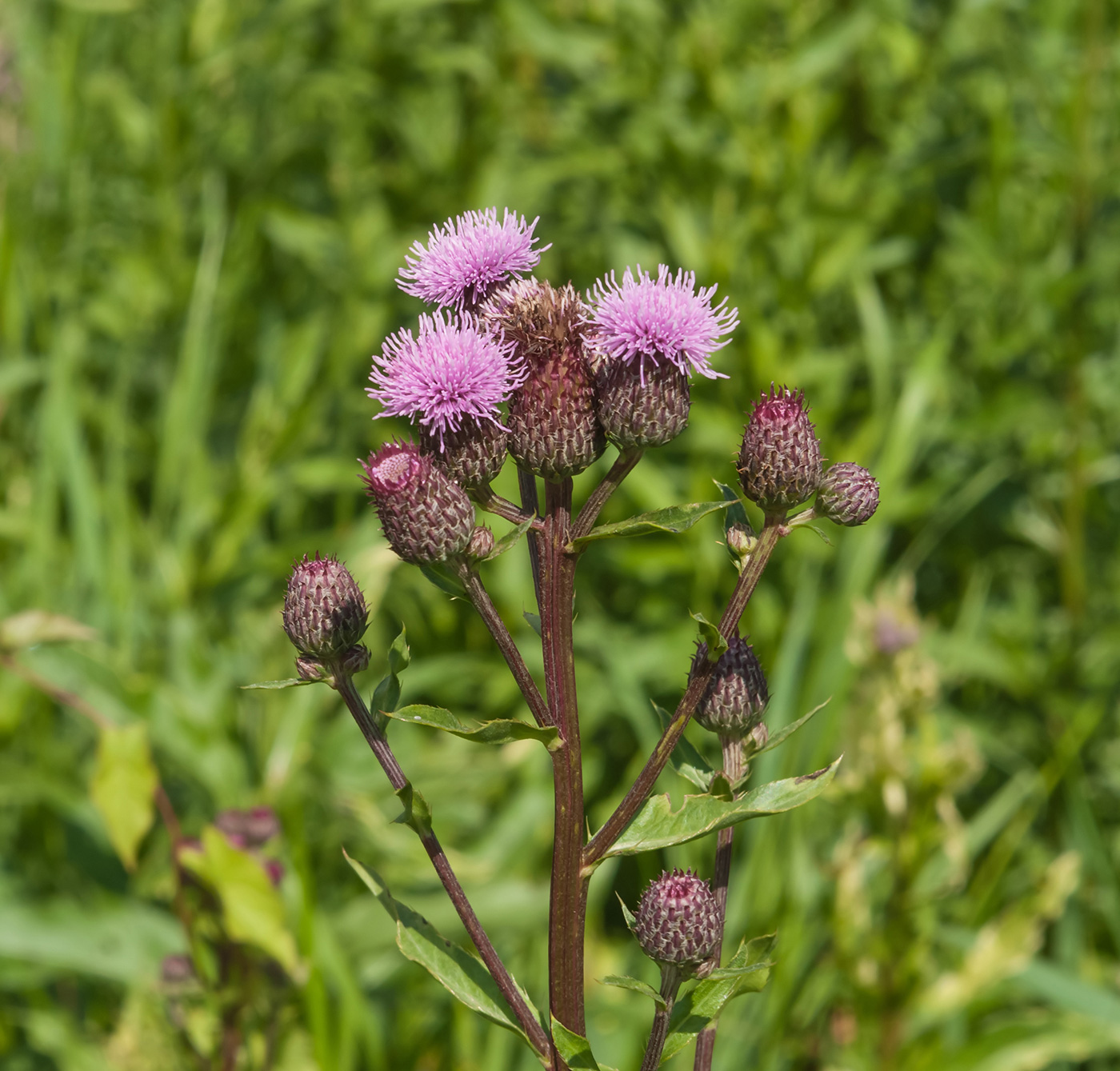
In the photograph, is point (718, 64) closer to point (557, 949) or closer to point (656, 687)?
point (656, 687)

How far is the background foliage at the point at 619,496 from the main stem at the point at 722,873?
124 cm

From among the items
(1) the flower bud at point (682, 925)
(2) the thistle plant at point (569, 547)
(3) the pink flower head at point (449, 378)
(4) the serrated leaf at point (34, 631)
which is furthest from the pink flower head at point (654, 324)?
(4) the serrated leaf at point (34, 631)

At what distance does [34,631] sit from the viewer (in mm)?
2213

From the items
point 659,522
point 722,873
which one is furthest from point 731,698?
point 659,522

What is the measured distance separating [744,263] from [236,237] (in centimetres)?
169

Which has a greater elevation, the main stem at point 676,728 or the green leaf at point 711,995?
the main stem at point 676,728

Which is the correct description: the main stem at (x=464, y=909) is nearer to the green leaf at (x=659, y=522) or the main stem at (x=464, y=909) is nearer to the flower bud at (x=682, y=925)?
the flower bud at (x=682, y=925)

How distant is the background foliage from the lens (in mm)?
2709

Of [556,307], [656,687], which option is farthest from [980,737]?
[556,307]

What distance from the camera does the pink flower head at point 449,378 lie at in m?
1.35

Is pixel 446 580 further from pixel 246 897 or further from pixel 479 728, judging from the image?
pixel 246 897

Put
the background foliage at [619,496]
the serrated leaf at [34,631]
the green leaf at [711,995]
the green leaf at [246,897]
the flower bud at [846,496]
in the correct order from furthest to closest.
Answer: the background foliage at [619,496]
the serrated leaf at [34,631]
the green leaf at [246,897]
the flower bud at [846,496]
the green leaf at [711,995]

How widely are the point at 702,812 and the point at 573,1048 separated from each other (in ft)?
0.88

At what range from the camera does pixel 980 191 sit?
3.57 m
